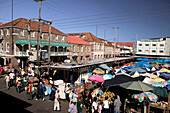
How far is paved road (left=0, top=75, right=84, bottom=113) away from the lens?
9034 mm

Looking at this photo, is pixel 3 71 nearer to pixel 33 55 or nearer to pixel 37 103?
pixel 33 55

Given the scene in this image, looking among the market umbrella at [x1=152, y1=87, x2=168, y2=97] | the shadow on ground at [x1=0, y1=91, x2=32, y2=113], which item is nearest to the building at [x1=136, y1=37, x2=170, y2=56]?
the market umbrella at [x1=152, y1=87, x2=168, y2=97]

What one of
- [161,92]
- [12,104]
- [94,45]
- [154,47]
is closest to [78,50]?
[94,45]

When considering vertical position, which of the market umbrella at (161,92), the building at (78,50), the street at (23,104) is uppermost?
the building at (78,50)

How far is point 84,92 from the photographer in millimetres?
11773

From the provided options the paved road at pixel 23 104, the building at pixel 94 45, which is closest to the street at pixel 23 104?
the paved road at pixel 23 104

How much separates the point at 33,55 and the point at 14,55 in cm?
1130

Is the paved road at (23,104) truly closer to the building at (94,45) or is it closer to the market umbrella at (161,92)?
the market umbrella at (161,92)

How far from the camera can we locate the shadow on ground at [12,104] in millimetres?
8938

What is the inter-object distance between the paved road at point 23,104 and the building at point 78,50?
2532cm

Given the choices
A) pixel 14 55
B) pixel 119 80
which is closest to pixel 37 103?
pixel 119 80

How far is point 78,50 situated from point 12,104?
1172 inches

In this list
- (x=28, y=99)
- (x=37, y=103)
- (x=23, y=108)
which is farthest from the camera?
(x=28, y=99)

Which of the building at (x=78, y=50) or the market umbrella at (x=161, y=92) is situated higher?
the building at (x=78, y=50)
